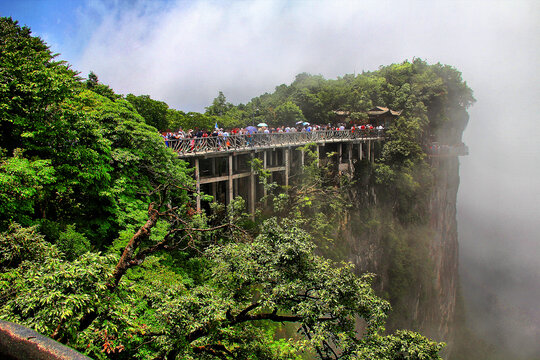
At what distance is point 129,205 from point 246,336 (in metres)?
7.06

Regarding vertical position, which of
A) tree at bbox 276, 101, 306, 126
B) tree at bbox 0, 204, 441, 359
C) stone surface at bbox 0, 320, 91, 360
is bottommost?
tree at bbox 0, 204, 441, 359

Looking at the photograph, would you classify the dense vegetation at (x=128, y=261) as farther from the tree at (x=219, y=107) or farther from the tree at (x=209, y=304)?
the tree at (x=219, y=107)

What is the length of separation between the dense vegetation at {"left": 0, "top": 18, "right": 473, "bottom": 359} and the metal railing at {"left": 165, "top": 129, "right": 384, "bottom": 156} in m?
1.89

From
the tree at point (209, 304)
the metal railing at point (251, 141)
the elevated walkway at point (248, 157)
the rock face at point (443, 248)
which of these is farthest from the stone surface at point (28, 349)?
the rock face at point (443, 248)

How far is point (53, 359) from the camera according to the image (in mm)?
2312

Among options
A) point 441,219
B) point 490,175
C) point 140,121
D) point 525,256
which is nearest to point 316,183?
point 140,121

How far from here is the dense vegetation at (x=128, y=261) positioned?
6.65 meters

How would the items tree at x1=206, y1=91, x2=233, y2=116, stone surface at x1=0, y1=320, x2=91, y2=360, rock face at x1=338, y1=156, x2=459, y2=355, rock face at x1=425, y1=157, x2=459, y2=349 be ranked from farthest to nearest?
tree at x1=206, y1=91, x2=233, y2=116, rock face at x1=425, y1=157, x2=459, y2=349, rock face at x1=338, y1=156, x2=459, y2=355, stone surface at x1=0, y1=320, x2=91, y2=360

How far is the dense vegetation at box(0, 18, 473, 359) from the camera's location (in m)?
6.65

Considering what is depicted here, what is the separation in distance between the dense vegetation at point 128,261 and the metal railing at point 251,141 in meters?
1.89

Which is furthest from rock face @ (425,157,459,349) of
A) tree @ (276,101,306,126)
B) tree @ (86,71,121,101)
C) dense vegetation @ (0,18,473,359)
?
tree @ (86,71,121,101)

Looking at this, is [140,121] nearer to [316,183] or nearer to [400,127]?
[316,183]

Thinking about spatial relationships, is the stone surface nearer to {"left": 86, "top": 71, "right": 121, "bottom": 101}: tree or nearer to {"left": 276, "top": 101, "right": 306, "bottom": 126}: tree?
{"left": 86, "top": 71, "right": 121, "bottom": 101}: tree

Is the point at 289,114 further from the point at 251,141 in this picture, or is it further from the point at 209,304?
the point at 209,304
